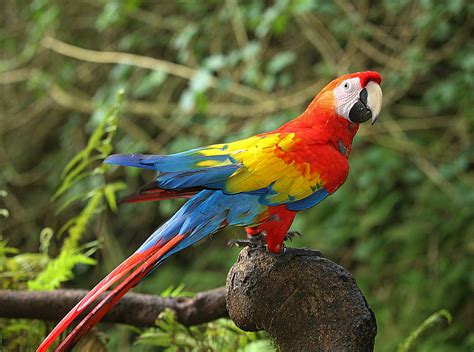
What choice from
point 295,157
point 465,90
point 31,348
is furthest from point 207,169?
point 465,90

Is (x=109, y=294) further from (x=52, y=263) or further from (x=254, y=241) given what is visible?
(x=52, y=263)

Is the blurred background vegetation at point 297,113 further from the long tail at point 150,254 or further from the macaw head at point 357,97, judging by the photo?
the long tail at point 150,254

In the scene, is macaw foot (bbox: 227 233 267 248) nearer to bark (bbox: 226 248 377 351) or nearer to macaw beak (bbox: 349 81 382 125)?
bark (bbox: 226 248 377 351)

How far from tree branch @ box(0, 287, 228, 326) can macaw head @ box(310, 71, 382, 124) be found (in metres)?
0.30

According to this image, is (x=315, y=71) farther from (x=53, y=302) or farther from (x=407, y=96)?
(x=53, y=302)

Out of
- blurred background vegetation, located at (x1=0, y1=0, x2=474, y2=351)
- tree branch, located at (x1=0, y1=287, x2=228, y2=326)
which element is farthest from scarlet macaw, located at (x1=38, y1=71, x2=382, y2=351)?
blurred background vegetation, located at (x1=0, y1=0, x2=474, y2=351)

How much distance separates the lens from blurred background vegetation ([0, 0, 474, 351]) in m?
1.95

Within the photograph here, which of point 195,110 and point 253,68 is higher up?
point 253,68

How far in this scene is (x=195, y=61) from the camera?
224 cm

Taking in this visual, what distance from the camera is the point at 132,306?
0.98 m

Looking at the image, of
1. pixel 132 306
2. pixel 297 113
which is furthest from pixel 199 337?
pixel 297 113

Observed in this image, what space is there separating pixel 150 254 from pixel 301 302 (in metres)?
0.18

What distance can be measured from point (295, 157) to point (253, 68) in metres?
1.05

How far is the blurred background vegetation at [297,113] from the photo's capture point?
76.7 inches
